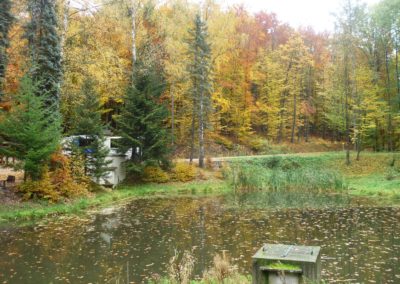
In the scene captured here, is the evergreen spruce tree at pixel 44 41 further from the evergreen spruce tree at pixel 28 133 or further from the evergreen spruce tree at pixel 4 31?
the evergreen spruce tree at pixel 28 133

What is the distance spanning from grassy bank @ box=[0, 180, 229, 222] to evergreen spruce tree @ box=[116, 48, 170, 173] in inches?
67.9

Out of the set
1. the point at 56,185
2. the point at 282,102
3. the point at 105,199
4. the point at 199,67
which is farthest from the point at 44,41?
the point at 282,102

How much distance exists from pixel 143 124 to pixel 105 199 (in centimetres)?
671

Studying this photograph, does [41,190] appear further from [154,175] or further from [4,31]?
[154,175]

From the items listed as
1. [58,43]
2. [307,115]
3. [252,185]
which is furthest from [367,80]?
[58,43]

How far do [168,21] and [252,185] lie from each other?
15615 mm

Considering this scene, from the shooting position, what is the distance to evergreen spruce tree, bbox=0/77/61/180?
1877cm

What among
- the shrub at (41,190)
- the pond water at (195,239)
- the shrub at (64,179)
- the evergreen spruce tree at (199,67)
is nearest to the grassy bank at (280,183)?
the shrub at (41,190)

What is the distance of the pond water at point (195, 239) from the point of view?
9922 mm

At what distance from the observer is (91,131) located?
23672 mm

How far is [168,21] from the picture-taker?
33.1 metres

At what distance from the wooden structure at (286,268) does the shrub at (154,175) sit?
21.7m

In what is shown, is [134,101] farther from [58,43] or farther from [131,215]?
[131,215]

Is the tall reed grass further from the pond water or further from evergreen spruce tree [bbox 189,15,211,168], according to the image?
evergreen spruce tree [bbox 189,15,211,168]
